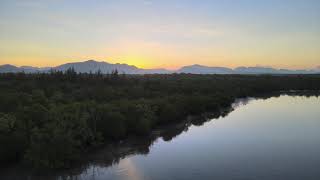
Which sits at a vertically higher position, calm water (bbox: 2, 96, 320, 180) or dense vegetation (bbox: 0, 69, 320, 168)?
dense vegetation (bbox: 0, 69, 320, 168)

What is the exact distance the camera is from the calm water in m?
15.0

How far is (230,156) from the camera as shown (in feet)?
58.7

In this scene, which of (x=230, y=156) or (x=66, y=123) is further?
(x=230, y=156)

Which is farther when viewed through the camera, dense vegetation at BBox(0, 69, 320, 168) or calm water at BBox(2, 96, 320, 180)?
dense vegetation at BBox(0, 69, 320, 168)

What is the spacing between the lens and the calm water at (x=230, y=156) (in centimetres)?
1499

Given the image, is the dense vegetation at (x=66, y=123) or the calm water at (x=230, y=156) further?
the dense vegetation at (x=66, y=123)

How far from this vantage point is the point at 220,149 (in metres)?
19.6

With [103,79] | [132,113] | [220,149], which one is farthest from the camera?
[103,79]

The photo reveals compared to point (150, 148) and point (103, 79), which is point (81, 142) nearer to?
point (150, 148)

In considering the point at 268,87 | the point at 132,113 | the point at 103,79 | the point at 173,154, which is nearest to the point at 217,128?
the point at 132,113

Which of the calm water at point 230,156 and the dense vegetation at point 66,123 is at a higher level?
the dense vegetation at point 66,123

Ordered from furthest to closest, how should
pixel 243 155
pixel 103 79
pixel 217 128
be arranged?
pixel 103 79 → pixel 217 128 → pixel 243 155

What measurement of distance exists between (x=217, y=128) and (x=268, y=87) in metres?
43.5

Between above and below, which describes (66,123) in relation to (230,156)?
above
